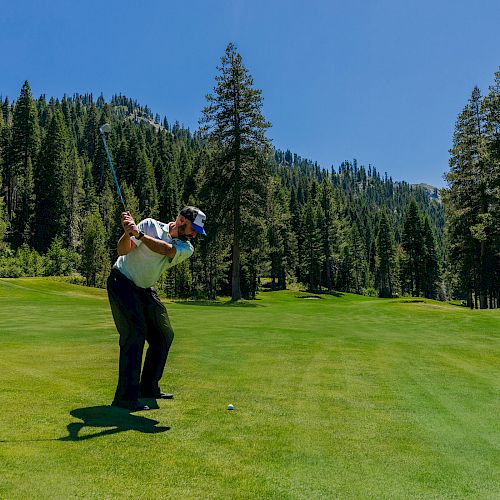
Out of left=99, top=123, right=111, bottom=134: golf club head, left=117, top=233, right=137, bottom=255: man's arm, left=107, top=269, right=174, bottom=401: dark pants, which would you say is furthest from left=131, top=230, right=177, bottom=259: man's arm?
left=99, top=123, right=111, bottom=134: golf club head

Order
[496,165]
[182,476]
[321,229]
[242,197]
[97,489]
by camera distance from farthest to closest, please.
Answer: [321,229] < [496,165] < [242,197] < [182,476] < [97,489]

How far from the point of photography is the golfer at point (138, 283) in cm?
610

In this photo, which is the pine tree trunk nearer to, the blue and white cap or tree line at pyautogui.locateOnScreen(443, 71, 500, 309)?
tree line at pyautogui.locateOnScreen(443, 71, 500, 309)

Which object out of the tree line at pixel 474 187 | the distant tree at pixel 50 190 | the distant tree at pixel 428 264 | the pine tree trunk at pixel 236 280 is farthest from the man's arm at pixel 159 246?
the distant tree at pixel 428 264

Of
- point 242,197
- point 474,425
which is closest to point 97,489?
point 474,425

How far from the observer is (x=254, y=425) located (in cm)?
554

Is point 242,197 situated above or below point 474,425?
above

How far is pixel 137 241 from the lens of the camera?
6.05 m

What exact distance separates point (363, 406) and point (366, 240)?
6226 inches

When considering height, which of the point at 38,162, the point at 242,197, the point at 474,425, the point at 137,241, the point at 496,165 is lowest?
the point at 474,425

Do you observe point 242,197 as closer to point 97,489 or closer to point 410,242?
point 97,489

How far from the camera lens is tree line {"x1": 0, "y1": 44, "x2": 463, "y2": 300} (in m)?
37.6

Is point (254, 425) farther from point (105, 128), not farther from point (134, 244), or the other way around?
point (105, 128)

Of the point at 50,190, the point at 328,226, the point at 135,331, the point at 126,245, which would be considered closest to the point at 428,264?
the point at 328,226
